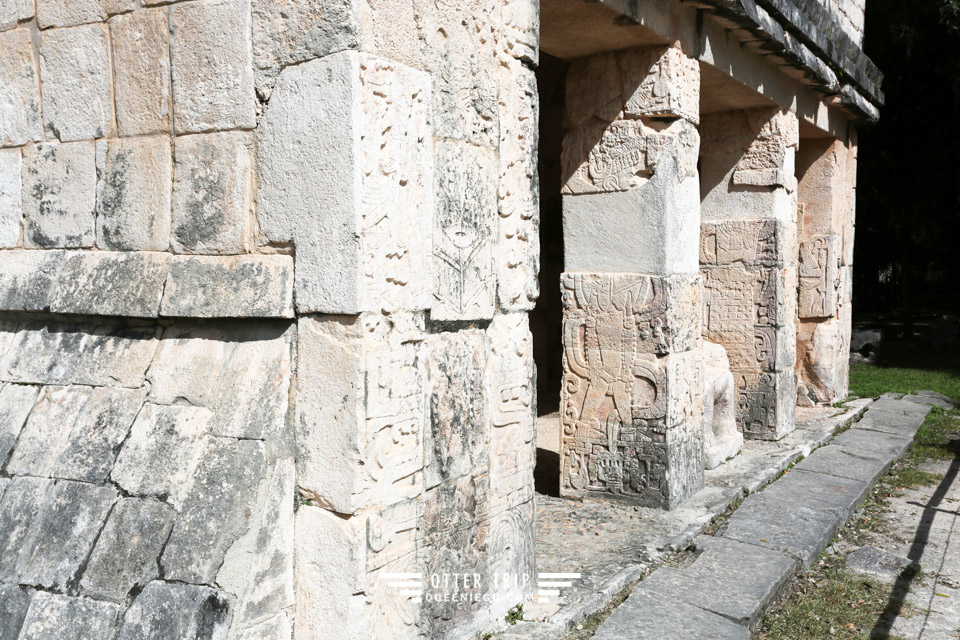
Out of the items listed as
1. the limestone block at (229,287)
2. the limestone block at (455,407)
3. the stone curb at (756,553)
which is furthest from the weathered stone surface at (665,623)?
the limestone block at (229,287)

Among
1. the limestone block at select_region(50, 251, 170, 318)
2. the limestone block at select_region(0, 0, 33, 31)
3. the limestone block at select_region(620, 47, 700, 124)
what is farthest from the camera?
Answer: the limestone block at select_region(620, 47, 700, 124)

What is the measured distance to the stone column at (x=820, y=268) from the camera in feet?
26.9

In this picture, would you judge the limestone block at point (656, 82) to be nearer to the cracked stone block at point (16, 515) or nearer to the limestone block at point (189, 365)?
the limestone block at point (189, 365)

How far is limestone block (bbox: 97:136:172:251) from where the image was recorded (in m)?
2.77

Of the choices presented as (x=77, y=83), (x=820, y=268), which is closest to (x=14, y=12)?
(x=77, y=83)

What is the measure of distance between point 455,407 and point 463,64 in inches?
47.5

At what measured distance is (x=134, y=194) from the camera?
9.29 ft

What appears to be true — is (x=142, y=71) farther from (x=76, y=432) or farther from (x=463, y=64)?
(x=76, y=432)

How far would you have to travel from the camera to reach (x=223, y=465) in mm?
2445

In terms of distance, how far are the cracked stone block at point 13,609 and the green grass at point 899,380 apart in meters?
8.73

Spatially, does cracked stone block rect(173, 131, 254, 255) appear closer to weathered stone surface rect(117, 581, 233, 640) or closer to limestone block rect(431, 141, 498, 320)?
limestone block rect(431, 141, 498, 320)

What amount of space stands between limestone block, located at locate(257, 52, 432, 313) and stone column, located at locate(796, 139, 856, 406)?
21.7ft

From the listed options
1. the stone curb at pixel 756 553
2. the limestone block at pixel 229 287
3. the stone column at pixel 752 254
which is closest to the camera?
the limestone block at pixel 229 287

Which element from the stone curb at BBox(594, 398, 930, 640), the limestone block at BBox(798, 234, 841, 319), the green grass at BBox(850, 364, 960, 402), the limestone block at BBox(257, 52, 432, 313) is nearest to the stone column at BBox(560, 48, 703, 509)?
the stone curb at BBox(594, 398, 930, 640)
